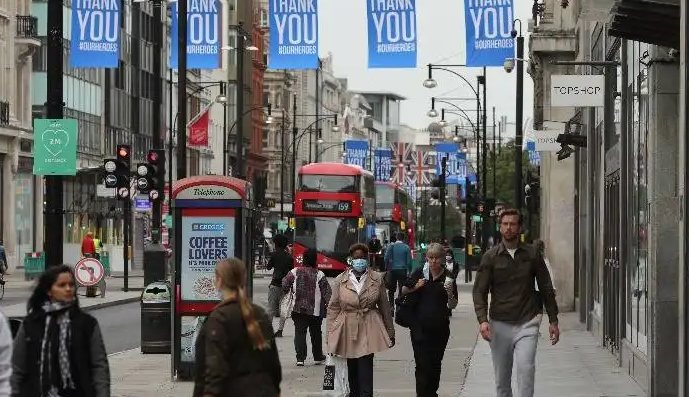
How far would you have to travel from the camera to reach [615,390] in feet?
61.6

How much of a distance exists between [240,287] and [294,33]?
29665 mm

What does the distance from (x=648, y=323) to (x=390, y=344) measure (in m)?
2.79

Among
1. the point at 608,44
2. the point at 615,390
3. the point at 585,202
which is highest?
the point at 608,44

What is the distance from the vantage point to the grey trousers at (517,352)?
1366cm

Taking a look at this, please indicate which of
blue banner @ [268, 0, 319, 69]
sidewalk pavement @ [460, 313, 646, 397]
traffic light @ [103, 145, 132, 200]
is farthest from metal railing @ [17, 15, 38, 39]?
→ sidewalk pavement @ [460, 313, 646, 397]

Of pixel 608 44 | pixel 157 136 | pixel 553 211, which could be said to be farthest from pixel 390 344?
pixel 157 136

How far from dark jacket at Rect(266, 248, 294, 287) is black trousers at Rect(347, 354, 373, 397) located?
10.1 m

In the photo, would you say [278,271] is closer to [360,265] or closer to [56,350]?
[360,265]

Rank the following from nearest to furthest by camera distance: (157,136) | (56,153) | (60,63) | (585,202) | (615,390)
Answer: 1. (60,63)
2. (56,153)
3. (615,390)
4. (585,202)
5. (157,136)

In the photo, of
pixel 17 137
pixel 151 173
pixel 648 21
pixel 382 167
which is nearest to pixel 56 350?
pixel 648 21

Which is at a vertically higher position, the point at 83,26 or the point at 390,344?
the point at 83,26

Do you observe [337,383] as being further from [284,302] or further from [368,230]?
[368,230]

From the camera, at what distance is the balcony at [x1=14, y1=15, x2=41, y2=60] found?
67562 millimetres

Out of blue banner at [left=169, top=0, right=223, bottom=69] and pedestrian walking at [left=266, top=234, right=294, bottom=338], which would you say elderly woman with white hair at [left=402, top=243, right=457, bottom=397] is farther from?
blue banner at [left=169, top=0, right=223, bottom=69]
